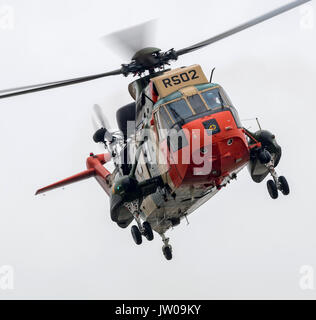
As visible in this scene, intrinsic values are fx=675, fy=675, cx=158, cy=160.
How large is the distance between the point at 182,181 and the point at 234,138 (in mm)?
1716

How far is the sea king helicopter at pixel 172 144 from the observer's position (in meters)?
16.8

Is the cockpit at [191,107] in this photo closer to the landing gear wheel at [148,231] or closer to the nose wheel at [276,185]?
the nose wheel at [276,185]

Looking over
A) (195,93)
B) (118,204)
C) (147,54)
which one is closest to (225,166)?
(195,93)

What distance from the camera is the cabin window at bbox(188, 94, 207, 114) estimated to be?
17.3m

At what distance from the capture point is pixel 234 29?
58.4ft

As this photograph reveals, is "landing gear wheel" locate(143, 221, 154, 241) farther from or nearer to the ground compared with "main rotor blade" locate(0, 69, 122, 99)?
nearer to the ground

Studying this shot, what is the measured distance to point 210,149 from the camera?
16.5 metres

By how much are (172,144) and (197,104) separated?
1.26 meters

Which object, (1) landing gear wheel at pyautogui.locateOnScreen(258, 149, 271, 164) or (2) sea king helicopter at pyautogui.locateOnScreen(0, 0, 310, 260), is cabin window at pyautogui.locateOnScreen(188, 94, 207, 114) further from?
(1) landing gear wheel at pyautogui.locateOnScreen(258, 149, 271, 164)

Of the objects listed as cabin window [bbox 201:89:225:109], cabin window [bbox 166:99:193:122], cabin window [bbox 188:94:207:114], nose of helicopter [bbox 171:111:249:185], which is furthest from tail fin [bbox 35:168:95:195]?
cabin window [bbox 201:89:225:109]

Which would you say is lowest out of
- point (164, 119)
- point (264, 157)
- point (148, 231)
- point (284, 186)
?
point (148, 231)

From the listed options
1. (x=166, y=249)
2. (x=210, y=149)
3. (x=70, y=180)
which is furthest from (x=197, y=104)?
(x=70, y=180)

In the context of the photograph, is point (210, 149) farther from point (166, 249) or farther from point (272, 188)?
point (166, 249)

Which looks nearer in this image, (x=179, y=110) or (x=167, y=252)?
(x=179, y=110)
